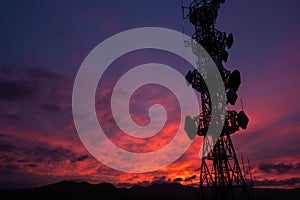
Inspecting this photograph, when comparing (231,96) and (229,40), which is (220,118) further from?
(229,40)

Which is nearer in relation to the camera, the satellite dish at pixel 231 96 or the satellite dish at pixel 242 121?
the satellite dish at pixel 242 121

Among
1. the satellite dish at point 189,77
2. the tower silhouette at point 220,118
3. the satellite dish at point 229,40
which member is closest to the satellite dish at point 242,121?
the tower silhouette at point 220,118

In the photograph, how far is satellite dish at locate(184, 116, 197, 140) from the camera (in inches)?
1198

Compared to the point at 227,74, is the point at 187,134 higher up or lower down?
lower down

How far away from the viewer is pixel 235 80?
28.7 metres

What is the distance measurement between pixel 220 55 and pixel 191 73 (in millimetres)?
3773

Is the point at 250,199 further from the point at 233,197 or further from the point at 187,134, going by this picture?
the point at 187,134

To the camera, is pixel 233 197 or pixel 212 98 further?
pixel 212 98

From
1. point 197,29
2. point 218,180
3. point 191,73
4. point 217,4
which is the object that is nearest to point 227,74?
point 191,73

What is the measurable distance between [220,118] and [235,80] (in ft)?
14.1

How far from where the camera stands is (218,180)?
28391 mm

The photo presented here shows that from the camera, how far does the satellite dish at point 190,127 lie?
30.4m

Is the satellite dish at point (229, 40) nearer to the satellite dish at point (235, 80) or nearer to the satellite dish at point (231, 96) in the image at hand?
the satellite dish at point (235, 80)

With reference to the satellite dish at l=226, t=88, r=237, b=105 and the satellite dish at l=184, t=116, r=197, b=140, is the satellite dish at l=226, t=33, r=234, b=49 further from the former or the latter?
the satellite dish at l=184, t=116, r=197, b=140
